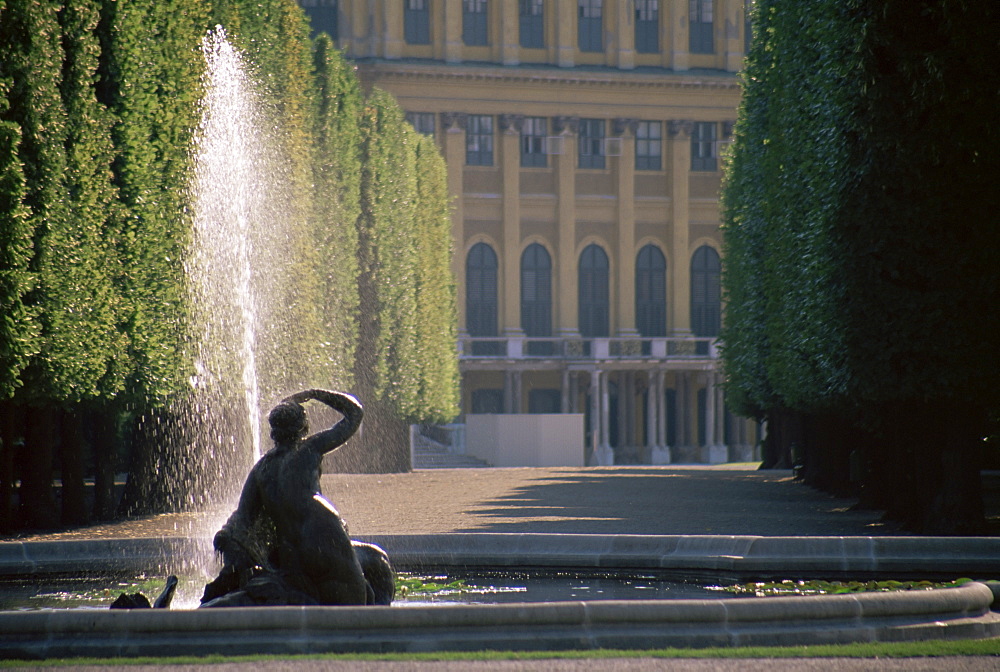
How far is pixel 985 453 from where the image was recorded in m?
28.0

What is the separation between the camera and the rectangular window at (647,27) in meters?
62.4

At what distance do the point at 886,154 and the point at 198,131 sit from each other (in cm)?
973

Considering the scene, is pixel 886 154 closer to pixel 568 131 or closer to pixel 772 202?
pixel 772 202

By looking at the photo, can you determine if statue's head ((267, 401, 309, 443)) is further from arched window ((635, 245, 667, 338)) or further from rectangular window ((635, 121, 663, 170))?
rectangular window ((635, 121, 663, 170))

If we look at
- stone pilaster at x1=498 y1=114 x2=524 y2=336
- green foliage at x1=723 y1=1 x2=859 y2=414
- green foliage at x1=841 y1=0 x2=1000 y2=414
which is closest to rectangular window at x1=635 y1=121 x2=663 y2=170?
stone pilaster at x1=498 y1=114 x2=524 y2=336

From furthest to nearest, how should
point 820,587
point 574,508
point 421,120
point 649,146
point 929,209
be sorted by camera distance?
point 649,146 → point 421,120 → point 574,508 → point 929,209 → point 820,587

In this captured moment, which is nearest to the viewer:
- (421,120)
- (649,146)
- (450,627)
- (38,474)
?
(450,627)

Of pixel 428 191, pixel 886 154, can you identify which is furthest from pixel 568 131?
pixel 886 154

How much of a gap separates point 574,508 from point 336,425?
12.8 meters

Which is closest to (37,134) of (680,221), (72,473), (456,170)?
(72,473)

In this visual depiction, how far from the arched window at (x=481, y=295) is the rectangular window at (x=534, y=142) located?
169 inches

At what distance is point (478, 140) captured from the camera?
6081cm

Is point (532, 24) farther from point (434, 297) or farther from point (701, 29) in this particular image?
point (434, 297)

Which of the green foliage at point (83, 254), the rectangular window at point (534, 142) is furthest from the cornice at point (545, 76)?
the green foliage at point (83, 254)
